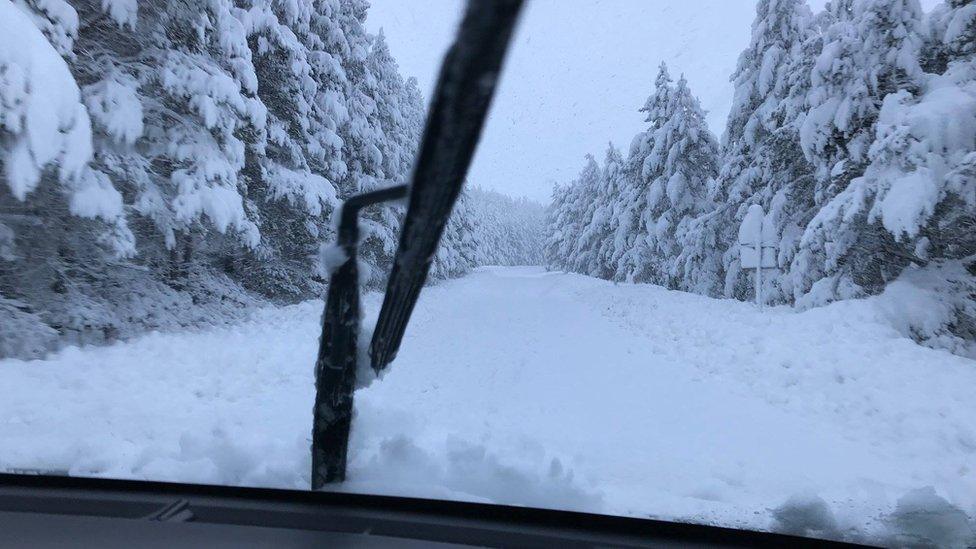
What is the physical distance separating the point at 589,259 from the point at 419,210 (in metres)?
50.5

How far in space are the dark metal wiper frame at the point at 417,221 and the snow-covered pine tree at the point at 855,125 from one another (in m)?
11.4

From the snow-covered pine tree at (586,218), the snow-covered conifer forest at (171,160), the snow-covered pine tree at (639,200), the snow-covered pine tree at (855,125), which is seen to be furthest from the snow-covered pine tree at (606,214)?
the snow-covered conifer forest at (171,160)

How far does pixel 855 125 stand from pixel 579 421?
1178cm

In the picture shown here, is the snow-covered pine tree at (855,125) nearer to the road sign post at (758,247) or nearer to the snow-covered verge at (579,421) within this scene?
the road sign post at (758,247)

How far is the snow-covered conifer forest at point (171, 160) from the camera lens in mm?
5707

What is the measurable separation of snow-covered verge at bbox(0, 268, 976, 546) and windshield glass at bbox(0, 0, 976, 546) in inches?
1.5

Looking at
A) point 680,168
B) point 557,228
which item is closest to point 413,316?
point 680,168

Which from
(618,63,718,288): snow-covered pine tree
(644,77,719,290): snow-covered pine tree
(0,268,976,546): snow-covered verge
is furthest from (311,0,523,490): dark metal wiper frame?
(644,77,719,290): snow-covered pine tree

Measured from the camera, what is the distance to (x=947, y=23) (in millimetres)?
11445

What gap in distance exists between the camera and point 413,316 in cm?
705

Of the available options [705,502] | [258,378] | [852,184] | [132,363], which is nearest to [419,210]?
[705,502]

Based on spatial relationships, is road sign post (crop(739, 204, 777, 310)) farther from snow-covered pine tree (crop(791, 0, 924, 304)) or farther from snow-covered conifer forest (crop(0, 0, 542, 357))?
snow-covered conifer forest (crop(0, 0, 542, 357))

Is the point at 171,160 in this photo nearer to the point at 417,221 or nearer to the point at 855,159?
the point at 417,221

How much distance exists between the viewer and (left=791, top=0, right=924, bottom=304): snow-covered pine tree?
11664mm
